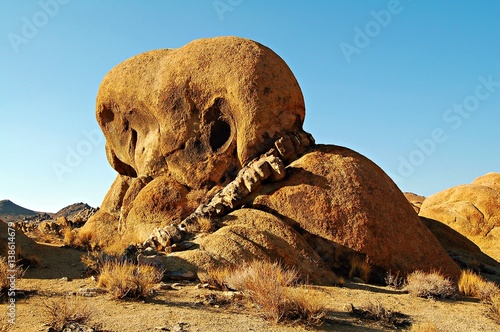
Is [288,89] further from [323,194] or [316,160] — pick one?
[323,194]

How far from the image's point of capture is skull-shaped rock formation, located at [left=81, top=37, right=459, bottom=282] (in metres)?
10.5

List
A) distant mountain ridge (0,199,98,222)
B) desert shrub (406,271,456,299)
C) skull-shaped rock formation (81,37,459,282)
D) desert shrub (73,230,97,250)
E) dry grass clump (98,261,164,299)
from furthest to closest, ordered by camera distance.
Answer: distant mountain ridge (0,199,98,222), desert shrub (73,230,97,250), skull-shaped rock formation (81,37,459,282), desert shrub (406,271,456,299), dry grass clump (98,261,164,299)

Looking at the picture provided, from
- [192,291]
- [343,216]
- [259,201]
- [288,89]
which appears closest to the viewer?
[192,291]

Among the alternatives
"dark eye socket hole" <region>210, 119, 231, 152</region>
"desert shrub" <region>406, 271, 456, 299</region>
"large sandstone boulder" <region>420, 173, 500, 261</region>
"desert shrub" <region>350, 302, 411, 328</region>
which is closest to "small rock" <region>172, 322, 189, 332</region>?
"desert shrub" <region>350, 302, 411, 328</region>

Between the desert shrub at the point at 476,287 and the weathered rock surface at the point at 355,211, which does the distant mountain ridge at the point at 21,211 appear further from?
the desert shrub at the point at 476,287

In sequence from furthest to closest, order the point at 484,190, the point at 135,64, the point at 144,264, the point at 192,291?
the point at 484,190
the point at 135,64
the point at 144,264
the point at 192,291

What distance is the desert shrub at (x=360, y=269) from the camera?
33.5 feet

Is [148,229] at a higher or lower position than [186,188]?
lower

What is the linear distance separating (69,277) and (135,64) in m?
8.00

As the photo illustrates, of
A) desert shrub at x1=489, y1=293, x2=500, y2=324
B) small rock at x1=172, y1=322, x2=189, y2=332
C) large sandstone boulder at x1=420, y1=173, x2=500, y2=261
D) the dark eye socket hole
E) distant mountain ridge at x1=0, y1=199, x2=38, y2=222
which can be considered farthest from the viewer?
distant mountain ridge at x1=0, y1=199, x2=38, y2=222

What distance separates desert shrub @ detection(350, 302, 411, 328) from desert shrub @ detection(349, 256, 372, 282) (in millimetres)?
2661

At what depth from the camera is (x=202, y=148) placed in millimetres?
13500

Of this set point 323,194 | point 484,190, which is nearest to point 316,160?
point 323,194

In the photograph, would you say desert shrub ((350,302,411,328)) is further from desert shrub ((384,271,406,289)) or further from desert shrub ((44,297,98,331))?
desert shrub ((44,297,98,331))
